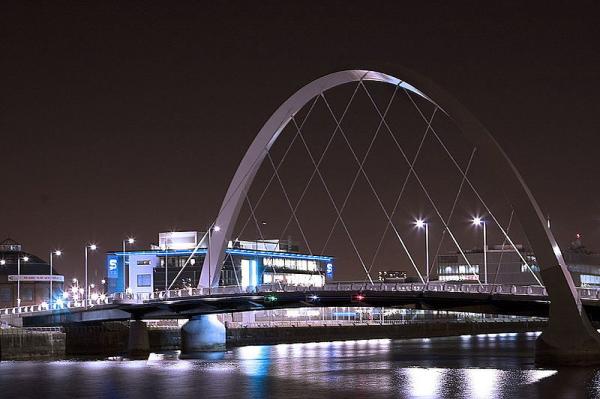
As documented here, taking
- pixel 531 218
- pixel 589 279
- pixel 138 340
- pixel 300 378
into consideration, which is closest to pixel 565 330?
pixel 531 218

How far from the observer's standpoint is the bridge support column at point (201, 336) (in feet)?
320

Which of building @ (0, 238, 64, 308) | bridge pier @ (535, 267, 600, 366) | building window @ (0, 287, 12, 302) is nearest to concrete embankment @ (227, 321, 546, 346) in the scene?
building @ (0, 238, 64, 308)

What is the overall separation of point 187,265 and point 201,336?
194 feet

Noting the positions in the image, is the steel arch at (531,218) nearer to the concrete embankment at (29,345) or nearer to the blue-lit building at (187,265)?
the concrete embankment at (29,345)

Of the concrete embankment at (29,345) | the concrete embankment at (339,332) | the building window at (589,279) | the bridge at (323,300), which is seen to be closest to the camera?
the bridge at (323,300)

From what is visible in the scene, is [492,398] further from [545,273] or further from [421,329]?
[421,329]

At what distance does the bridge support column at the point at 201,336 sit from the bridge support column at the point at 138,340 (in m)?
3.67

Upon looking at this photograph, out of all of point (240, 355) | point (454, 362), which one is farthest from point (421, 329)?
point (454, 362)

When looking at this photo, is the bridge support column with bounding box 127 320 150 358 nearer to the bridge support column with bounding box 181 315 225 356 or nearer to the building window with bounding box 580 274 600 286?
the bridge support column with bounding box 181 315 225 356

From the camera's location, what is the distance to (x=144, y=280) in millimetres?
160875

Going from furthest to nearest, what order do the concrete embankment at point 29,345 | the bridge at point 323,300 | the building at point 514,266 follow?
the building at point 514,266, the concrete embankment at point 29,345, the bridge at point 323,300

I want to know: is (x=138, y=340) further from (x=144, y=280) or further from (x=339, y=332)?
(x=144, y=280)

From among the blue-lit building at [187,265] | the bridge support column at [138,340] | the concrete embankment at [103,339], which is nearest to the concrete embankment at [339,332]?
the concrete embankment at [103,339]

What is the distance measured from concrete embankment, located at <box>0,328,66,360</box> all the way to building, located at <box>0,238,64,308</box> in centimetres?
4565
